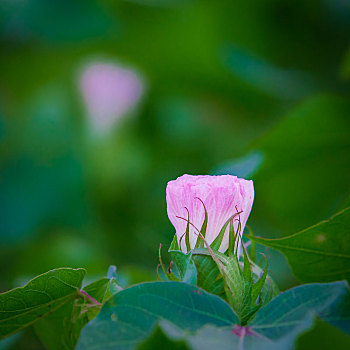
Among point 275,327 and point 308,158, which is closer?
point 275,327

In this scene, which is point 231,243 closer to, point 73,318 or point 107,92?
point 73,318

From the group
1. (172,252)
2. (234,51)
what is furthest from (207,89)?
(172,252)

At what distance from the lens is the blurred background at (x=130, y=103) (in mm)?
1483

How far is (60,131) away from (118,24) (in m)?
0.44

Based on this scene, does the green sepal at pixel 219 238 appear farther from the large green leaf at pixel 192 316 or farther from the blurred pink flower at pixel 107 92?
the blurred pink flower at pixel 107 92

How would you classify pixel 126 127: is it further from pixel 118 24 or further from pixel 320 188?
pixel 320 188

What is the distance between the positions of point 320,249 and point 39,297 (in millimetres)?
287

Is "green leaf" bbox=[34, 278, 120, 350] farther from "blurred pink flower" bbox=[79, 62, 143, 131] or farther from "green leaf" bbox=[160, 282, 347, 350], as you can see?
"blurred pink flower" bbox=[79, 62, 143, 131]

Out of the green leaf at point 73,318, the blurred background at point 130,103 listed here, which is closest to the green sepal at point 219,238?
the green leaf at point 73,318

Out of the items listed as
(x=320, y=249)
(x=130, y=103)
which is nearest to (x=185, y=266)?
(x=320, y=249)

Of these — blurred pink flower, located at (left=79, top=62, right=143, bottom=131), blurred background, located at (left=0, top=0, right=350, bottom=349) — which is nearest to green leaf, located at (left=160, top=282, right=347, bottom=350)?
blurred background, located at (left=0, top=0, right=350, bottom=349)

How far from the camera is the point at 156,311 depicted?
44 cm

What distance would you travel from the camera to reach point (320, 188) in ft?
3.79

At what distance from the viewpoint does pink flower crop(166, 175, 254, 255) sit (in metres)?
0.51
